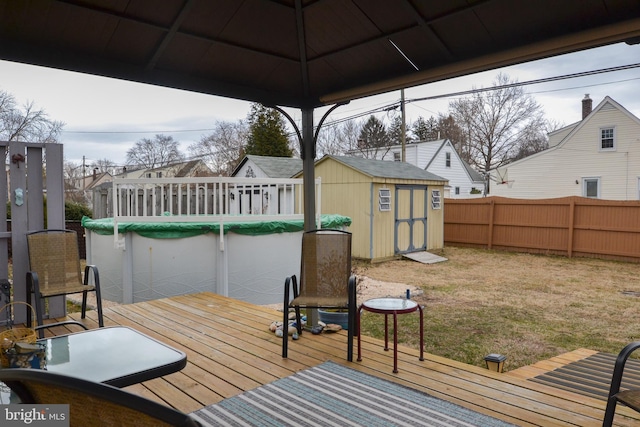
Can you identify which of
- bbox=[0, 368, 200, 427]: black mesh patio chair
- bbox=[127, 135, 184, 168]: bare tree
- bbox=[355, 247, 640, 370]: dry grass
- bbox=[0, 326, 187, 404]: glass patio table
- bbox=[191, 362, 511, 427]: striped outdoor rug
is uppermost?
bbox=[127, 135, 184, 168]: bare tree

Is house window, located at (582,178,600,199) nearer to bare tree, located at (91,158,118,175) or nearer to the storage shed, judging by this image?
the storage shed

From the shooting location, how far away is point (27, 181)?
13.2 feet

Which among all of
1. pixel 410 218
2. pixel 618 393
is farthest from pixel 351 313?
pixel 410 218

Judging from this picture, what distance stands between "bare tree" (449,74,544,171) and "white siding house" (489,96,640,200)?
4717 millimetres

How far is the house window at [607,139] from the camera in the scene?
15.0 meters

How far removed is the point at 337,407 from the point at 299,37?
8.99ft

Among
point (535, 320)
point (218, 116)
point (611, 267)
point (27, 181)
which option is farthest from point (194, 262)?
point (218, 116)

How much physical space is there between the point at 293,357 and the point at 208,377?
674 mm

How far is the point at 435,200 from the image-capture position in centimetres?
1276

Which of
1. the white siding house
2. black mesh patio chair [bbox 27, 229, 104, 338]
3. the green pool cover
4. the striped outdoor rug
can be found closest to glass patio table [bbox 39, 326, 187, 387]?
the striped outdoor rug

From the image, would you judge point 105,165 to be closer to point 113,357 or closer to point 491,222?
point 491,222

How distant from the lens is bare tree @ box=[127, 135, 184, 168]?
2480 centimetres

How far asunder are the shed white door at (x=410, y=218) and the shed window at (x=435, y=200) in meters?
0.37

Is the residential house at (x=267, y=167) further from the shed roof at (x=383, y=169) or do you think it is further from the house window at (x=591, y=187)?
the house window at (x=591, y=187)
